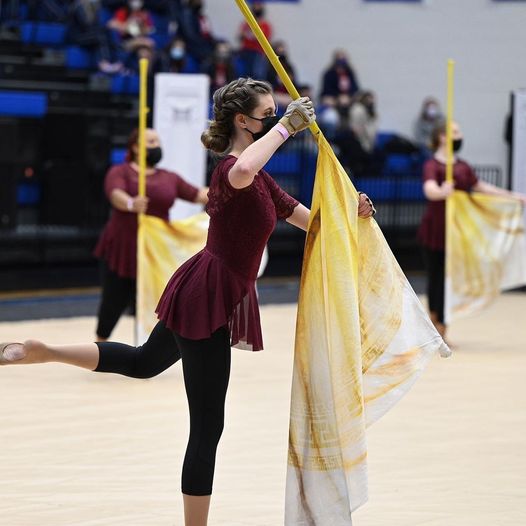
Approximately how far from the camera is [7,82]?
48.8 feet

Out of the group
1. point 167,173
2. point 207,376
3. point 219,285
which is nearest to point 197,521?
point 207,376

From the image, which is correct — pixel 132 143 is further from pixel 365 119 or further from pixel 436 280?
pixel 365 119

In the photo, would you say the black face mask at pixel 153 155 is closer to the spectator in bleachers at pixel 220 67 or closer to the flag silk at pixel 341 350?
the flag silk at pixel 341 350

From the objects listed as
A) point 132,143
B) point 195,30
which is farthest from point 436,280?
point 195,30

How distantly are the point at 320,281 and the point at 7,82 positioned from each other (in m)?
10.8

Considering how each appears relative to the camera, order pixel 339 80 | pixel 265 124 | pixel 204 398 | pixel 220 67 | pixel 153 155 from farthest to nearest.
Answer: pixel 339 80 < pixel 220 67 < pixel 153 155 < pixel 265 124 < pixel 204 398

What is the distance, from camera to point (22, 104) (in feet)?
46.2

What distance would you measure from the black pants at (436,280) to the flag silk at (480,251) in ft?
0.25

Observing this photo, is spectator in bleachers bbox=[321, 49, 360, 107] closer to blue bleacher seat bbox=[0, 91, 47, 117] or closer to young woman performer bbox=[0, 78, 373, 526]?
blue bleacher seat bbox=[0, 91, 47, 117]

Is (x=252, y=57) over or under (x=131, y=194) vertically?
over

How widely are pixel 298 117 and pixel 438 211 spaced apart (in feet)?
21.5

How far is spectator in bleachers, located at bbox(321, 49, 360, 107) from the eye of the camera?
61.6ft

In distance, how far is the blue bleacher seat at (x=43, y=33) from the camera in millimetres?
16344

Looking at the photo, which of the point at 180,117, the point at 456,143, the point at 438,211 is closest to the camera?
the point at 456,143
